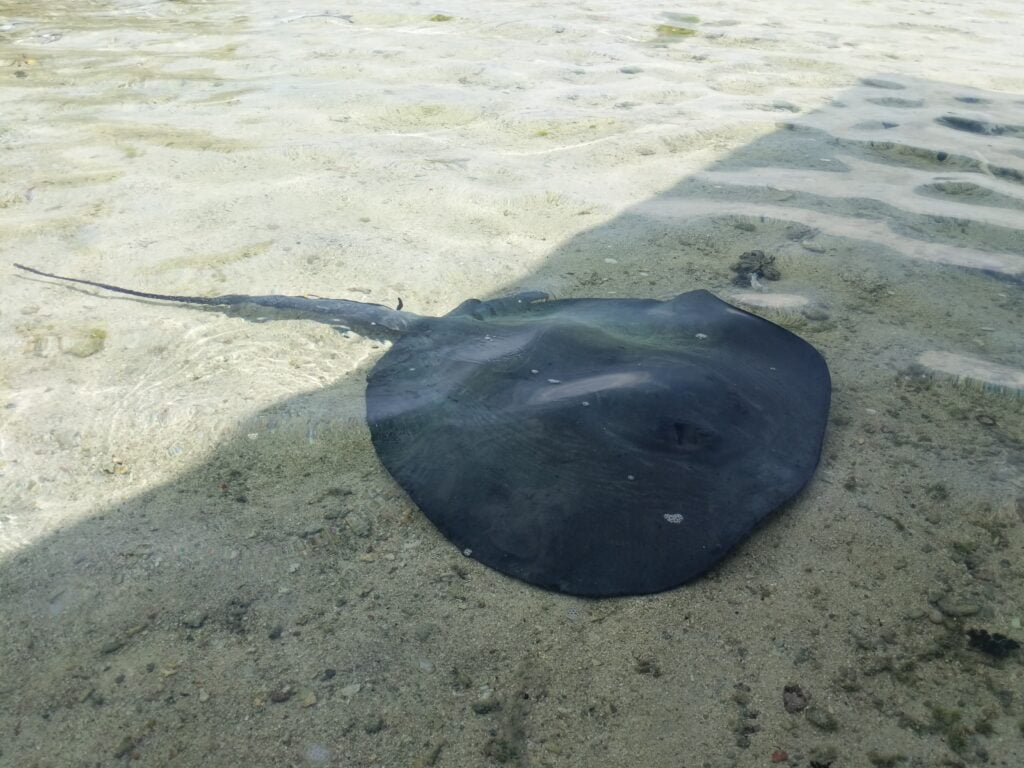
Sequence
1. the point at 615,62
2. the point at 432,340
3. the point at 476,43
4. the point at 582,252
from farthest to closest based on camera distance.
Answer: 1. the point at 476,43
2. the point at 615,62
3. the point at 582,252
4. the point at 432,340

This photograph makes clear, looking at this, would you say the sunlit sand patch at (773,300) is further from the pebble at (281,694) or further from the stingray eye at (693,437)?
the pebble at (281,694)

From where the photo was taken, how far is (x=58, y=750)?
160 centimetres

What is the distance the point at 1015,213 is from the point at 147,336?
148 inches

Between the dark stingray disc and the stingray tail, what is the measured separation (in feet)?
0.55

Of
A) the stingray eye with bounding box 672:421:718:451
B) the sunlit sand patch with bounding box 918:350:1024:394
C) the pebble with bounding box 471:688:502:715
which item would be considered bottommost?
the pebble with bounding box 471:688:502:715

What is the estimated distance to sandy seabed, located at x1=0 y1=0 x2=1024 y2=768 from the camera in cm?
169

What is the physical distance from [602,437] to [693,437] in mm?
225

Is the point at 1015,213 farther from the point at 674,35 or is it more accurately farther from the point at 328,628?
the point at 674,35

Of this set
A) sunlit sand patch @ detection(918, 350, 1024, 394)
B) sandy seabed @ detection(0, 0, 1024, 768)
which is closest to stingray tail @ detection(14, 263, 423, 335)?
sandy seabed @ detection(0, 0, 1024, 768)

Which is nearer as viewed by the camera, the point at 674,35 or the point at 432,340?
the point at 432,340

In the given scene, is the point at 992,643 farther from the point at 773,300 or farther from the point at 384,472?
the point at 773,300

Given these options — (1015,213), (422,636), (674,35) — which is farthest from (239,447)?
(674,35)

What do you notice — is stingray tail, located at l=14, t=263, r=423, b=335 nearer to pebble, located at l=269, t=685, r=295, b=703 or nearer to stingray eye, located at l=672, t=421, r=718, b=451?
stingray eye, located at l=672, t=421, r=718, b=451

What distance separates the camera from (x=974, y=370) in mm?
2748
